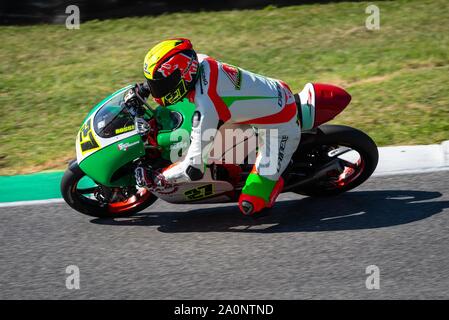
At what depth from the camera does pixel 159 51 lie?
19.0 feet

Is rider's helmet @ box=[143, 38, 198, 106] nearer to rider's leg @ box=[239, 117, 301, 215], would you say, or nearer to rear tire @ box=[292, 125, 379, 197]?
rider's leg @ box=[239, 117, 301, 215]

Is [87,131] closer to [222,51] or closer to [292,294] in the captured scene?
[292,294]

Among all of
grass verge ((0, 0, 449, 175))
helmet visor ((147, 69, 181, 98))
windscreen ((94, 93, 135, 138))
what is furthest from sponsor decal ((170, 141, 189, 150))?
→ grass verge ((0, 0, 449, 175))

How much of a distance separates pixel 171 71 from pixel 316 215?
1754mm

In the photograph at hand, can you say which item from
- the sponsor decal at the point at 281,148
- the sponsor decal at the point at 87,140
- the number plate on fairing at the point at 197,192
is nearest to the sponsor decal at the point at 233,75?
the sponsor decal at the point at 281,148

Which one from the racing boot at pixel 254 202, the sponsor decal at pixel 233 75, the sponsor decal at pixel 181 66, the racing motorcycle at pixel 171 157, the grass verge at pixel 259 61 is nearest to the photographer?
the sponsor decal at pixel 181 66

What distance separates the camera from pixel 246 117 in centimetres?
603

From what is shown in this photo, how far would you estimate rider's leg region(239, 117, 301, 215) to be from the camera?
243 inches

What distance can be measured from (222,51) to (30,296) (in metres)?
5.62

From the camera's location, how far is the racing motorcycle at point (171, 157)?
6.07 metres

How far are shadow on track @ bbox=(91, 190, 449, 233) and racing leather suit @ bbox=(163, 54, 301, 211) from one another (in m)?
0.29

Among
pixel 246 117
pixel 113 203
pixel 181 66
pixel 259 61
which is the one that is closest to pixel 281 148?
pixel 246 117

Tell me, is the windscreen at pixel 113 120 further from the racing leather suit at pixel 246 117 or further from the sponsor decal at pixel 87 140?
the racing leather suit at pixel 246 117

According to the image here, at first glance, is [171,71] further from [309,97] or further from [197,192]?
[309,97]
